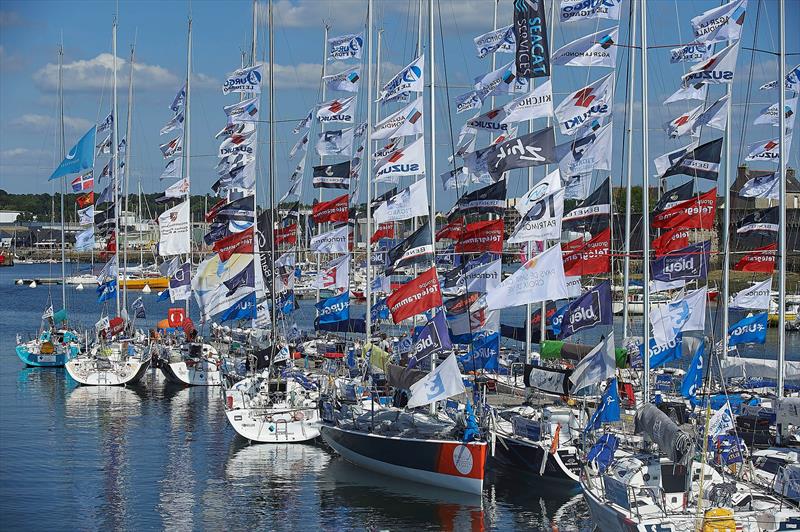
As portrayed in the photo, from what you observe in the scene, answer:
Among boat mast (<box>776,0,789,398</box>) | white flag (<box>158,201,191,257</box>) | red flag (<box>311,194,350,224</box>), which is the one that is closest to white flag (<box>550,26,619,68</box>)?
boat mast (<box>776,0,789,398</box>)

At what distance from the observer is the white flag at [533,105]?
41.1 meters

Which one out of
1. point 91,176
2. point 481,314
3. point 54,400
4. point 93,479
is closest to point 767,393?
point 481,314

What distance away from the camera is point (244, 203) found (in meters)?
60.4

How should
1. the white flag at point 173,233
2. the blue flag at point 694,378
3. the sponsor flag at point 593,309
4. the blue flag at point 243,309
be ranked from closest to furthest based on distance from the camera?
the blue flag at point 694,378 → the sponsor flag at point 593,309 → the blue flag at point 243,309 → the white flag at point 173,233

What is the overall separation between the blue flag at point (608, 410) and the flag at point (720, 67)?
45.6 ft

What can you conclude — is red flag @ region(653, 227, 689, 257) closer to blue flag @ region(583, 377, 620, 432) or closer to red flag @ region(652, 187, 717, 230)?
red flag @ region(652, 187, 717, 230)

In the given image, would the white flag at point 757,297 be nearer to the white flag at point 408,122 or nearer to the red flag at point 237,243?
the white flag at point 408,122

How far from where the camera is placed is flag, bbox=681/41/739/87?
42812mm

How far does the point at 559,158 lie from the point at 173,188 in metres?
32.4

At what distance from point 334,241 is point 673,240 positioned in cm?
1844

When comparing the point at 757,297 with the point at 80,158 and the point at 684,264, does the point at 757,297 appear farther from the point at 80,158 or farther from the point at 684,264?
the point at 80,158

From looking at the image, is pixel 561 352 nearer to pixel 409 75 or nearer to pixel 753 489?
pixel 409 75

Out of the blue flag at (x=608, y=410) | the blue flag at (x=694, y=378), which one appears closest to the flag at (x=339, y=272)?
the blue flag at (x=694, y=378)

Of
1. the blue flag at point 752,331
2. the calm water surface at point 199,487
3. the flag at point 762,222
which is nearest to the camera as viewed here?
the calm water surface at point 199,487
